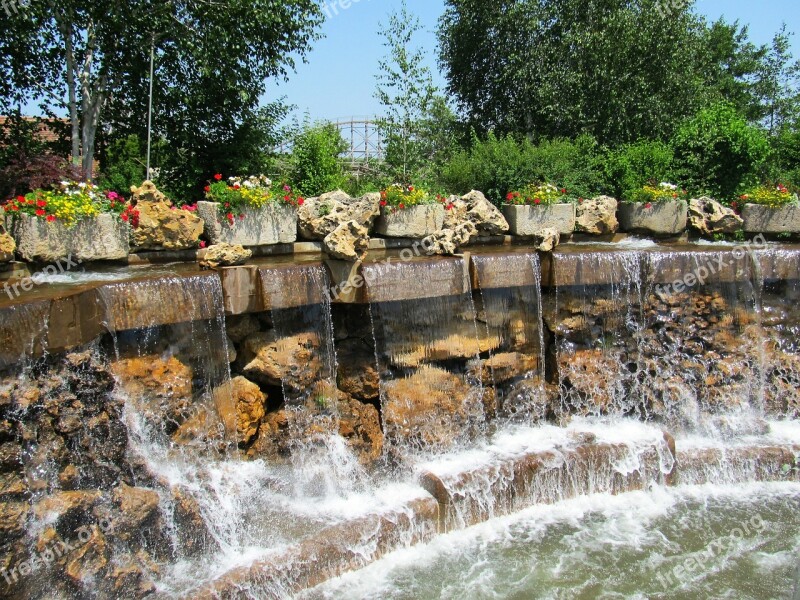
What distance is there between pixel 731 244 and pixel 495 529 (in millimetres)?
5933

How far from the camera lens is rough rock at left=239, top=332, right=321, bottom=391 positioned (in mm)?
5738

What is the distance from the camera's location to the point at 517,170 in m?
9.98

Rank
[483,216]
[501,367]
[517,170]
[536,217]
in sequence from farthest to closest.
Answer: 1. [517,170]
2. [536,217]
3. [483,216]
4. [501,367]

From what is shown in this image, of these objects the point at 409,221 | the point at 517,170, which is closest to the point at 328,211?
the point at 409,221

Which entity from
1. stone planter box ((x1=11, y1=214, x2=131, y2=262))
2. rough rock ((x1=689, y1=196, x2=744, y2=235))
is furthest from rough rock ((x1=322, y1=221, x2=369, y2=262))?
rough rock ((x1=689, y1=196, x2=744, y2=235))

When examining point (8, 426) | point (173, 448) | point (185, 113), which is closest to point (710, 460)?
point (173, 448)

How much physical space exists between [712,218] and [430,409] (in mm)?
5653

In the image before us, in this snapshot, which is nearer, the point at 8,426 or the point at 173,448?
the point at 8,426

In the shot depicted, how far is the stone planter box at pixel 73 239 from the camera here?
19.1 ft

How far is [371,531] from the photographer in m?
4.97

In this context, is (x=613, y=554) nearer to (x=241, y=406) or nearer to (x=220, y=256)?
(x=241, y=406)

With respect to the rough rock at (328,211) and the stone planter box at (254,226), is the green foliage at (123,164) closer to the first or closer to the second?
the stone planter box at (254,226)

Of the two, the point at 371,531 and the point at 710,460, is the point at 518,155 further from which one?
the point at 371,531

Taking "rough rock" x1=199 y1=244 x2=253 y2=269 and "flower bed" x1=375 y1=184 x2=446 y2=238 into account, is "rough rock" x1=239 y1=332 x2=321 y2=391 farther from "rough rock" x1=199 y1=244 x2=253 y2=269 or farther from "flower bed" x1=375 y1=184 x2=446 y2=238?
"flower bed" x1=375 y1=184 x2=446 y2=238
